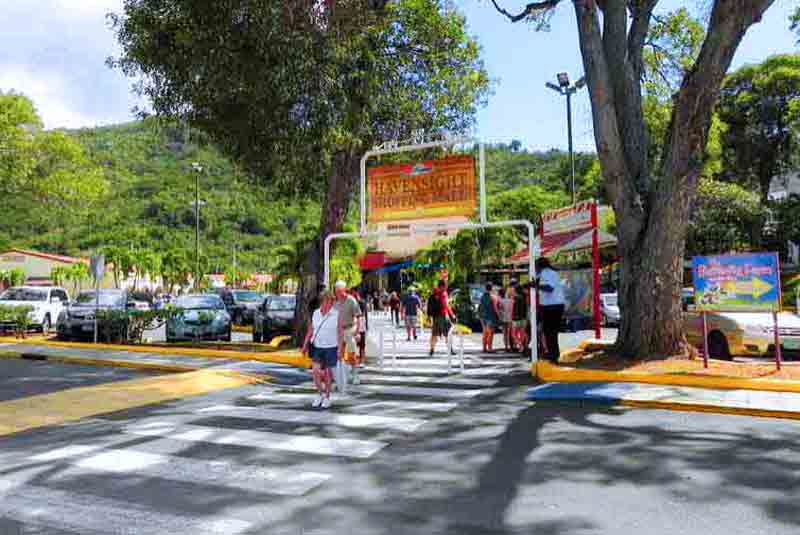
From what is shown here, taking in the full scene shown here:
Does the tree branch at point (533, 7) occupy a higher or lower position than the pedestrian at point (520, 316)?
higher

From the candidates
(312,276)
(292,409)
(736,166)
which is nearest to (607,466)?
(292,409)

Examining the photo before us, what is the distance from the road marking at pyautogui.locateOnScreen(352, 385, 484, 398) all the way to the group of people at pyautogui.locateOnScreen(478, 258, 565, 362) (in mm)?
2722

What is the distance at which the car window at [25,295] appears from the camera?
2544 centimetres

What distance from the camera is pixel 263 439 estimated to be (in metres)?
6.98

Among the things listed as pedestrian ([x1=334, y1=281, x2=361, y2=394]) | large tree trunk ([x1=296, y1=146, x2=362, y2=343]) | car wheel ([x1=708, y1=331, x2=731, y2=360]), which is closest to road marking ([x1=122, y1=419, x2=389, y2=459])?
pedestrian ([x1=334, y1=281, x2=361, y2=394])

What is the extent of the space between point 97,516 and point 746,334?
11851 mm

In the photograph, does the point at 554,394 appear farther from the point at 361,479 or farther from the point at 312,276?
the point at 312,276

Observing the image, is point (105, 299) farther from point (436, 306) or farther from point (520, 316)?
point (520, 316)

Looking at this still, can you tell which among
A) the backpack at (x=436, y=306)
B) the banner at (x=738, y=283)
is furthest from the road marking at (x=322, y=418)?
the backpack at (x=436, y=306)

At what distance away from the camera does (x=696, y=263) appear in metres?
10.7

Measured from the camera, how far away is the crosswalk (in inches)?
186

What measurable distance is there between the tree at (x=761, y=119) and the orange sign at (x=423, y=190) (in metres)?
37.9

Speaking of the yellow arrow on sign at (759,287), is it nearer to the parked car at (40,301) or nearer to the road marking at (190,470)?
the road marking at (190,470)

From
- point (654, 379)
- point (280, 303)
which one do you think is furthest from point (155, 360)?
point (654, 379)
